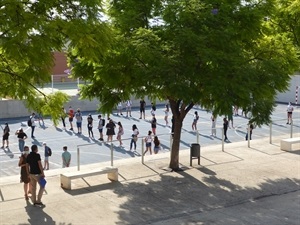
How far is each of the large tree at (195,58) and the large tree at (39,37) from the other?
1.32m

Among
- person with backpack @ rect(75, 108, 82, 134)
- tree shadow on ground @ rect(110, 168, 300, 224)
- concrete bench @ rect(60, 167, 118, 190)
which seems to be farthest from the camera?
person with backpack @ rect(75, 108, 82, 134)

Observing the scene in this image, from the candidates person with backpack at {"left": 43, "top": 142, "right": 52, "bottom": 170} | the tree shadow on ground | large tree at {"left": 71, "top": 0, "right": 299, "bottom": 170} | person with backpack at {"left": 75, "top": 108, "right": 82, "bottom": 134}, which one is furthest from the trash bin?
person with backpack at {"left": 75, "top": 108, "right": 82, "bottom": 134}

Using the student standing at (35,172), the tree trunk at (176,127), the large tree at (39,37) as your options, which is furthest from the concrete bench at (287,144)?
the student standing at (35,172)

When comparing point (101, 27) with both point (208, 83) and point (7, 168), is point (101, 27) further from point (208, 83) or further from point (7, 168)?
point (7, 168)

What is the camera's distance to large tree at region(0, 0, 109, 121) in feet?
38.3

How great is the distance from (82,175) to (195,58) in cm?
474

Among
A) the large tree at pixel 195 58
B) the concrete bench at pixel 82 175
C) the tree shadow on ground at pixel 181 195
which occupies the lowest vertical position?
the tree shadow on ground at pixel 181 195

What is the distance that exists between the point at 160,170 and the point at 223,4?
591 centimetres

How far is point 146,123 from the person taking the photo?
34.2 metres

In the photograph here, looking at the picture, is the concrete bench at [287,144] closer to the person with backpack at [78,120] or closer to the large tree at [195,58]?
the large tree at [195,58]

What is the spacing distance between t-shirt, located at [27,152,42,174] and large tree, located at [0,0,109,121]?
1570 mm

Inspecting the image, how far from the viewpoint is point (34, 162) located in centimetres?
1352

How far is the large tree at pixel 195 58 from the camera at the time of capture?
14688mm

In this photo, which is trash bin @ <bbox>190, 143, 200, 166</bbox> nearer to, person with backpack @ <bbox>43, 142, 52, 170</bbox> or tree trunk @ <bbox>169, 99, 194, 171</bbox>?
tree trunk @ <bbox>169, 99, 194, 171</bbox>
